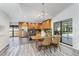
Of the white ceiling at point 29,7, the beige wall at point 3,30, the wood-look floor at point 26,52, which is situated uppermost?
the white ceiling at point 29,7

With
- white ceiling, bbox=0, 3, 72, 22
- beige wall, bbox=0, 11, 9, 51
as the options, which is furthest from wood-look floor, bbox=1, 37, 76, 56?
white ceiling, bbox=0, 3, 72, 22

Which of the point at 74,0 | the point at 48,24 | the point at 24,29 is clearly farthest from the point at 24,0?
the point at 24,29

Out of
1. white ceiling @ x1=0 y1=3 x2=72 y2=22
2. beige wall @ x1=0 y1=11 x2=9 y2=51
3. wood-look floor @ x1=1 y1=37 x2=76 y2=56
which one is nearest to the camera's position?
white ceiling @ x1=0 y1=3 x2=72 y2=22

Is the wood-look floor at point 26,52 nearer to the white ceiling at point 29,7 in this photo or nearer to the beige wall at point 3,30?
the beige wall at point 3,30

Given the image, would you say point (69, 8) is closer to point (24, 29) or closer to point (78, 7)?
point (78, 7)

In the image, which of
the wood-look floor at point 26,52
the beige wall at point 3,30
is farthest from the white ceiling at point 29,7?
the wood-look floor at point 26,52

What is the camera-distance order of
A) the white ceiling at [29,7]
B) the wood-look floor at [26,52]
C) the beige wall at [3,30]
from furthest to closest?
the beige wall at [3,30]
the wood-look floor at [26,52]
the white ceiling at [29,7]

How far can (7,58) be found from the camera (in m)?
2.74

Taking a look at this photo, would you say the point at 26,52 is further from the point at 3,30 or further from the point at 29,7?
the point at 29,7

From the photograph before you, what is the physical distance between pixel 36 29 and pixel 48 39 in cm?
1140

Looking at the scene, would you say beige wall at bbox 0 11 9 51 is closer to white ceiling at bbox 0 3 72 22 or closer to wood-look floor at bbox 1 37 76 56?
white ceiling at bbox 0 3 72 22

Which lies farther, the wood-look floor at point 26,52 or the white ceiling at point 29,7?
the wood-look floor at point 26,52

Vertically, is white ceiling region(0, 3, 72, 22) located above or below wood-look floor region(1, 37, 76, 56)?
above

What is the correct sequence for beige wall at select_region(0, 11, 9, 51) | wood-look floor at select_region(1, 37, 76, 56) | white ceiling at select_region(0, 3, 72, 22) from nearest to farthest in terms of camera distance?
white ceiling at select_region(0, 3, 72, 22), wood-look floor at select_region(1, 37, 76, 56), beige wall at select_region(0, 11, 9, 51)
